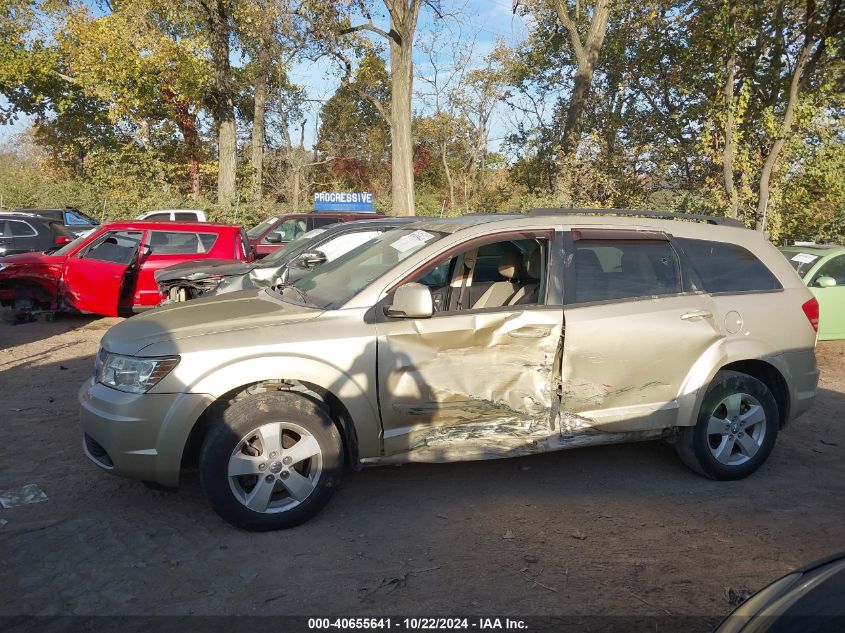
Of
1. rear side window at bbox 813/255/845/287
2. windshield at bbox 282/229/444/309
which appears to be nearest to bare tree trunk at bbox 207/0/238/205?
rear side window at bbox 813/255/845/287

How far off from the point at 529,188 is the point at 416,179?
14752 mm

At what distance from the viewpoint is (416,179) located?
41.7 metres

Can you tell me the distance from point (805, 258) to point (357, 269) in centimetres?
702

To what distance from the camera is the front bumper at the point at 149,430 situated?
3.65m

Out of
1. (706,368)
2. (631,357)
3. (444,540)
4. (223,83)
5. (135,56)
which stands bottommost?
(444,540)

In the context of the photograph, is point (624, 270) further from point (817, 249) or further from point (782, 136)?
point (782, 136)

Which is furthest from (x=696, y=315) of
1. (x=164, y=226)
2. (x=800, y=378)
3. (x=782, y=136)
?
(x=782, y=136)

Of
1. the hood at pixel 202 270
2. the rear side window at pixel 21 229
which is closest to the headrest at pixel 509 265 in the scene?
the hood at pixel 202 270

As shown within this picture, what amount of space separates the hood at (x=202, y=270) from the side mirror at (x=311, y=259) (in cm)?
96

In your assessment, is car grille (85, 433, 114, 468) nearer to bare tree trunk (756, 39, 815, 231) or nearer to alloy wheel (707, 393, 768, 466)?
alloy wheel (707, 393, 768, 466)

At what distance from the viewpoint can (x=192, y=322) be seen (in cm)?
400

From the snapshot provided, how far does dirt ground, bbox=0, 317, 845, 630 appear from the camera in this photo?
322 cm

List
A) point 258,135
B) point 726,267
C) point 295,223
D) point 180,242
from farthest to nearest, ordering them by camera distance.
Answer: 1. point 258,135
2. point 295,223
3. point 180,242
4. point 726,267

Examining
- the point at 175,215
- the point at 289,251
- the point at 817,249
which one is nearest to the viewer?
the point at 817,249
